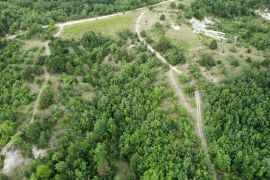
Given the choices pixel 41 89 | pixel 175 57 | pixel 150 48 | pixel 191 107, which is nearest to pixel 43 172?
pixel 41 89

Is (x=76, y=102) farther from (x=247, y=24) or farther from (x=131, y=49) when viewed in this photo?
(x=247, y=24)

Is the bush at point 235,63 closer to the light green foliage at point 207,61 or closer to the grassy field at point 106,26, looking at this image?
the light green foliage at point 207,61

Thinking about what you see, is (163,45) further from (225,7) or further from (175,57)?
(225,7)

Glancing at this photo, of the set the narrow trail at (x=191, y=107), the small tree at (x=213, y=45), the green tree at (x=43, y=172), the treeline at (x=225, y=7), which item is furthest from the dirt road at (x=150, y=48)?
the green tree at (x=43, y=172)

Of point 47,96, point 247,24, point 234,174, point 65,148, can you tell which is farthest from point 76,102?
point 247,24

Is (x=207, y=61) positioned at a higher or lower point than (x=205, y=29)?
higher

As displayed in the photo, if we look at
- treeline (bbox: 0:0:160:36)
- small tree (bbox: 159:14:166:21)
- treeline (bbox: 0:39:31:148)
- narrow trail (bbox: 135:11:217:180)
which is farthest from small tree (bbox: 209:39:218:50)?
treeline (bbox: 0:39:31:148)

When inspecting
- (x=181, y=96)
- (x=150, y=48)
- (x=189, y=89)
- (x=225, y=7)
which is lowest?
(x=225, y=7)

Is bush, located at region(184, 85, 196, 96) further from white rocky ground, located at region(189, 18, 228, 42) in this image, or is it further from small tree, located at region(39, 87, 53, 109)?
white rocky ground, located at region(189, 18, 228, 42)
